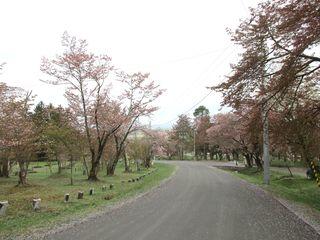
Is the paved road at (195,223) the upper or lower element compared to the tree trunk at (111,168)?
lower

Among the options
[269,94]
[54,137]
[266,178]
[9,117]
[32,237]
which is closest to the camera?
[32,237]

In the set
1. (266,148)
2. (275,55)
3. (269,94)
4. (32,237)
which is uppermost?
(275,55)

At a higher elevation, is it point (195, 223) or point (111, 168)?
point (111, 168)

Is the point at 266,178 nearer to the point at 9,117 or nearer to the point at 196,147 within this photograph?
the point at 9,117

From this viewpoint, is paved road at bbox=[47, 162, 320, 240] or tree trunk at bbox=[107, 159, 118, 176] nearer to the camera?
paved road at bbox=[47, 162, 320, 240]

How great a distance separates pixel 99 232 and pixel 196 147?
258 feet

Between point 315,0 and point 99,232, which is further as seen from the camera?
point 315,0

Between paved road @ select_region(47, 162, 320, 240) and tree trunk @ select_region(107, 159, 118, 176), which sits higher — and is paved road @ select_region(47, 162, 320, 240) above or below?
below

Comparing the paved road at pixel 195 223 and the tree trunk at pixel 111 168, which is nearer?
the paved road at pixel 195 223

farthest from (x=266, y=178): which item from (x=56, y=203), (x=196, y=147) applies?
(x=196, y=147)

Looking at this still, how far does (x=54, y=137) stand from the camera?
27266 mm

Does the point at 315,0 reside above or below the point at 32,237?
above

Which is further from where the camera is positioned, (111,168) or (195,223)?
(111,168)

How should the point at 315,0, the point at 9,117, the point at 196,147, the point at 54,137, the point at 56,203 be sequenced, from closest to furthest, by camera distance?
1. the point at 315,0
2. the point at 56,203
3. the point at 9,117
4. the point at 54,137
5. the point at 196,147
